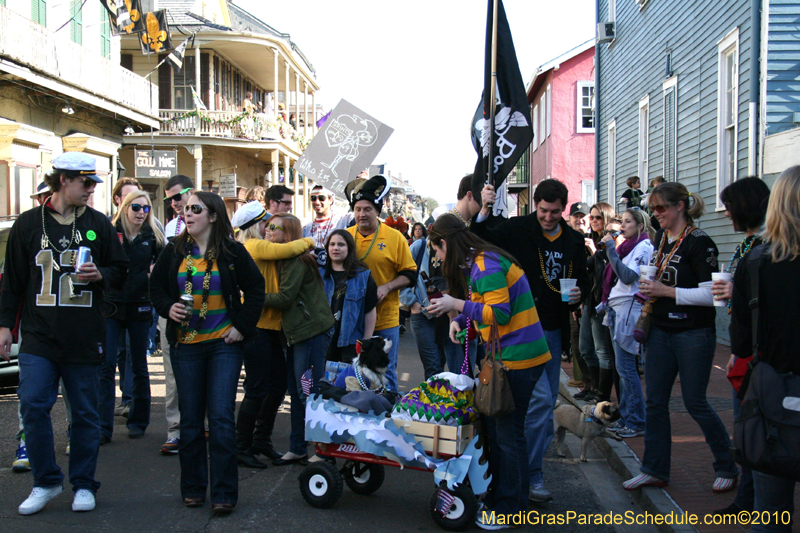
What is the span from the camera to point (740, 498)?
4.26 m

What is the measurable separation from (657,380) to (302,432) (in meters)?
2.71

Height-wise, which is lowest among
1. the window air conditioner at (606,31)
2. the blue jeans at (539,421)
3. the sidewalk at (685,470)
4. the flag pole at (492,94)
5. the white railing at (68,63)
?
the sidewalk at (685,470)

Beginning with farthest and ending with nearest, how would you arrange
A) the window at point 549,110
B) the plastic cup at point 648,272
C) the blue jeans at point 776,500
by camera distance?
the window at point 549,110 → the plastic cup at point 648,272 → the blue jeans at point 776,500

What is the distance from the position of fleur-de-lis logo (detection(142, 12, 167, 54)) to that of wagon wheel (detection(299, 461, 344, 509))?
689 inches

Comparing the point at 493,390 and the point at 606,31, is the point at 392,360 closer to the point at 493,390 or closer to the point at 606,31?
the point at 493,390

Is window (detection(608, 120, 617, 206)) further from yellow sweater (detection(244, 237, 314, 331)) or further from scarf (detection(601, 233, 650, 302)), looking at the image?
yellow sweater (detection(244, 237, 314, 331))

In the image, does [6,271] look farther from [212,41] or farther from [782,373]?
[212,41]

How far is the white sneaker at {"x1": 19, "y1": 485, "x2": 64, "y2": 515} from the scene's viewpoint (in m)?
4.43

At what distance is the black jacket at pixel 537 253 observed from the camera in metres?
5.02

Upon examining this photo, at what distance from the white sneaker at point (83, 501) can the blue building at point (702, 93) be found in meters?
9.60

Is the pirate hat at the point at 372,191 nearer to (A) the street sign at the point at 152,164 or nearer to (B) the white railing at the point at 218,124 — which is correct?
(A) the street sign at the point at 152,164

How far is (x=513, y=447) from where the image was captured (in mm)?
4270

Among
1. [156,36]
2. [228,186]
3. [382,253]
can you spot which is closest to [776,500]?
[382,253]

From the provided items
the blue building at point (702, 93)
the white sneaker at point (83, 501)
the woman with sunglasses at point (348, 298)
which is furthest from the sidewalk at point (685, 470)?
the blue building at point (702, 93)
